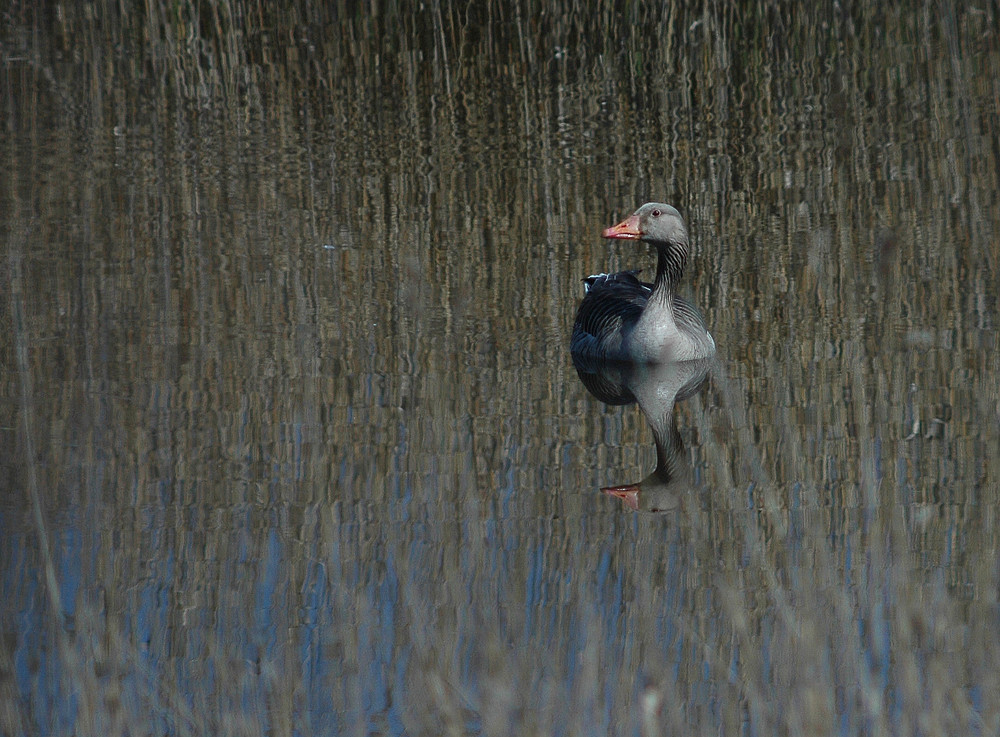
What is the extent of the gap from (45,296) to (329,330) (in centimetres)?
178

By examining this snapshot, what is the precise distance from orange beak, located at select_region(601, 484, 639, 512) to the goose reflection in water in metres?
1.04

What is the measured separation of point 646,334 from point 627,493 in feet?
6.79

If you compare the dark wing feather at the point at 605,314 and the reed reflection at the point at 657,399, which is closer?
the reed reflection at the point at 657,399

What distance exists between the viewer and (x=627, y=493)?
18.9ft

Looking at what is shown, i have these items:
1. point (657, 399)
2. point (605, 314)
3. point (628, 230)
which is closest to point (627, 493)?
point (657, 399)

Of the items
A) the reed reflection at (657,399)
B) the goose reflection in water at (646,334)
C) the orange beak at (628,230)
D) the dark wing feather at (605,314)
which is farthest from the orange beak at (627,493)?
the orange beak at (628,230)

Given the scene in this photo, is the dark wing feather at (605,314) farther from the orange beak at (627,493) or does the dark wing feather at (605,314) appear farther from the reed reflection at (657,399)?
the orange beak at (627,493)

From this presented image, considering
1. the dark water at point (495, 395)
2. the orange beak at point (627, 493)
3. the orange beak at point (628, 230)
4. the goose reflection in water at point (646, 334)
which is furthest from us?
the orange beak at point (628, 230)

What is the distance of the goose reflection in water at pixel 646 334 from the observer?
738 centimetres

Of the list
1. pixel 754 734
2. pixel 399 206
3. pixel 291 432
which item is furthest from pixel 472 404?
pixel 399 206

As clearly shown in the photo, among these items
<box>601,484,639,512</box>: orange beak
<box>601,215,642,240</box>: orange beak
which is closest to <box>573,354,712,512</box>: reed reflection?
<box>601,484,639,512</box>: orange beak

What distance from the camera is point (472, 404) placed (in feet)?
22.4

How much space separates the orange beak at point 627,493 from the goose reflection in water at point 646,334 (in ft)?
3.42

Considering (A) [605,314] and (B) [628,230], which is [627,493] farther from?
(B) [628,230]
